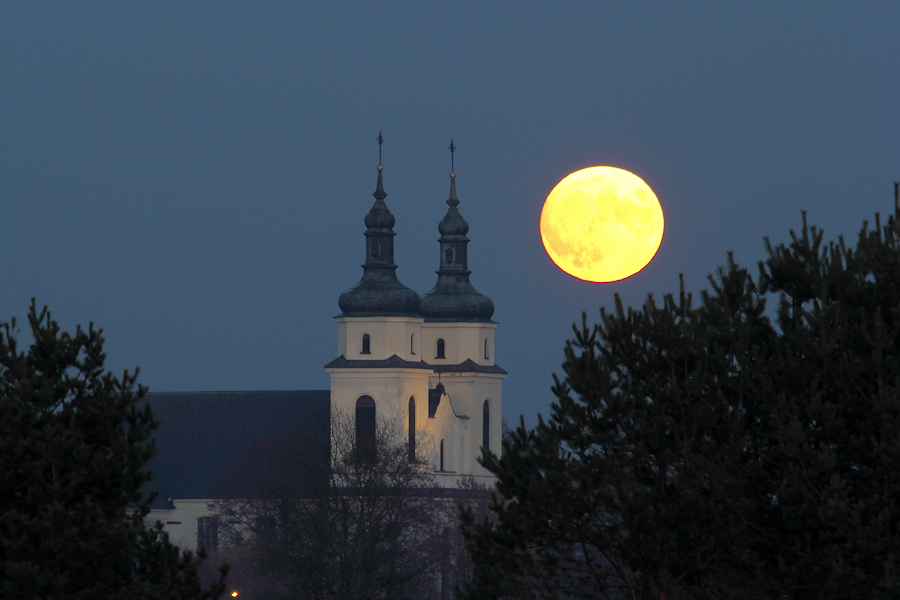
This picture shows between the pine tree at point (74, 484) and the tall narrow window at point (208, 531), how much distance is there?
61.0m

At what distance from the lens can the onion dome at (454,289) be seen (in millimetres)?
84375

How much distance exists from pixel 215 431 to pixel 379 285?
11.1 meters

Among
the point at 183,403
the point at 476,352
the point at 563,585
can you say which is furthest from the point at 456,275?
the point at 563,585

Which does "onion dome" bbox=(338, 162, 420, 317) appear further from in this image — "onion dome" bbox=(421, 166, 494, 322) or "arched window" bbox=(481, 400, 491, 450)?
"arched window" bbox=(481, 400, 491, 450)

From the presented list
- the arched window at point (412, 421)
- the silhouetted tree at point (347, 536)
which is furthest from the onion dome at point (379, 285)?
the silhouetted tree at point (347, 536)

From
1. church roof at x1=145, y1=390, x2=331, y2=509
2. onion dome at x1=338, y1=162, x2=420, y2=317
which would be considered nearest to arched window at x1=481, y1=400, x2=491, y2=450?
onion dome at x1=338, y1=162, x2=420, y2=317

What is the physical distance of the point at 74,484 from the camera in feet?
62.9

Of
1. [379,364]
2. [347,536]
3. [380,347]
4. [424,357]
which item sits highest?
[424,357]

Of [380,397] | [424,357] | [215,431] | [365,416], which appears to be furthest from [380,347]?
[215,431]

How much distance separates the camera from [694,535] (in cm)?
1848

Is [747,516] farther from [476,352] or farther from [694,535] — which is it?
[476,352]

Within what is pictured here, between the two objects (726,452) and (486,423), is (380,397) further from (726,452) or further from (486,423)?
(726,452)

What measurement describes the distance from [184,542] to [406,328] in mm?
14019

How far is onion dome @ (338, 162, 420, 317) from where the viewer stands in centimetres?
8044
